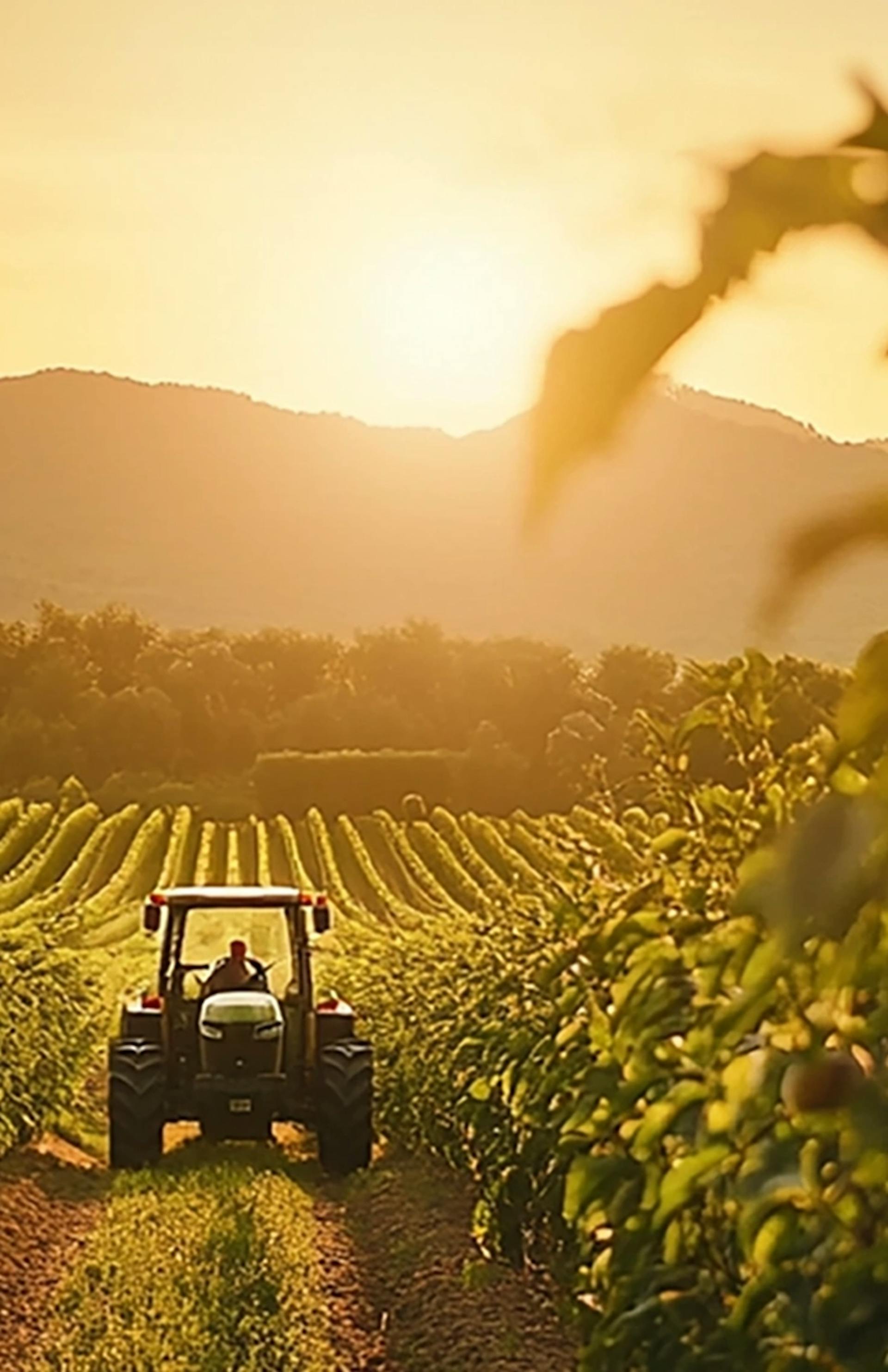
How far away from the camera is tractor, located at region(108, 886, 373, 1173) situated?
49.3 feet

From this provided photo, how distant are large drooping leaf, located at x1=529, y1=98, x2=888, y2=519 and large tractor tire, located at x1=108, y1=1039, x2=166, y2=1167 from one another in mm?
14540

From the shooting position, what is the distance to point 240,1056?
50.1ft

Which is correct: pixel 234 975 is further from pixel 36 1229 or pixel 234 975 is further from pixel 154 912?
pixel 36 1229

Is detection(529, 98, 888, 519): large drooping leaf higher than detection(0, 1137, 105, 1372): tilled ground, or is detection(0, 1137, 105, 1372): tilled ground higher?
detection(529, 98, 888, 519): large drooping leaf

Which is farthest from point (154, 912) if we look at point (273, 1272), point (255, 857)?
point (255, 857)

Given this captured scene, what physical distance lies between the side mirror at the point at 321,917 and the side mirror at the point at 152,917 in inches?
42.1

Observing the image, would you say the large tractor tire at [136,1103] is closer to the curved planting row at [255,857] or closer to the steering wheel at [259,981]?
the steering wheel at [259,981]

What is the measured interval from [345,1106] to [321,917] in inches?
50.4

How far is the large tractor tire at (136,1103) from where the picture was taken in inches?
587

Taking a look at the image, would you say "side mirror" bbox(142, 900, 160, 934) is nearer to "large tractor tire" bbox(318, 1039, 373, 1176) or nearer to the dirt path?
"large tractor tire" bbox(318, 1039, 373, 1176)

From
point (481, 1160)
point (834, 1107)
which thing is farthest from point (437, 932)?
point (834, 1107)

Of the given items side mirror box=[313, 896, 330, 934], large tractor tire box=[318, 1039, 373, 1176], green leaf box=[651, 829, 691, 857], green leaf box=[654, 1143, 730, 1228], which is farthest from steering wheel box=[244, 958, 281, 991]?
green leaf box=[654, 1143, 730, 1228]

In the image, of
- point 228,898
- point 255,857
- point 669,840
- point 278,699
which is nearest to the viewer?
point 669,840

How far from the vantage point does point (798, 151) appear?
69cm
